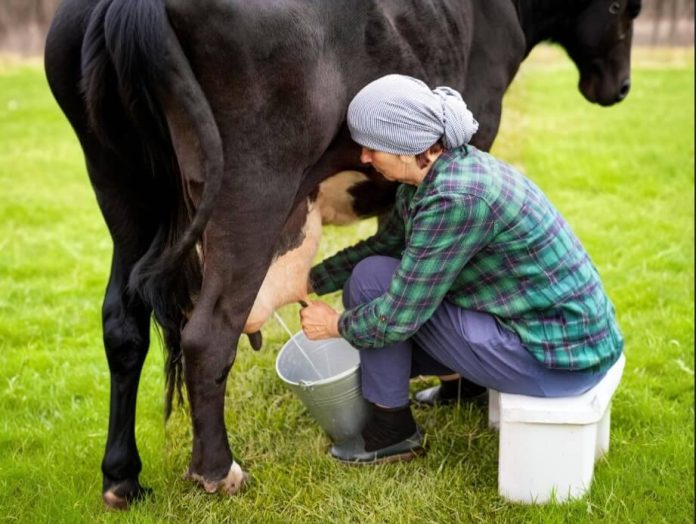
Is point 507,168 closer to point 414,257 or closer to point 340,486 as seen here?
point 414,257

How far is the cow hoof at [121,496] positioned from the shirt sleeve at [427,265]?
0.86 meters

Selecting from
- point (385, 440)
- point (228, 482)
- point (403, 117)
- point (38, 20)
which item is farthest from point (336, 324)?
point (38, 20)

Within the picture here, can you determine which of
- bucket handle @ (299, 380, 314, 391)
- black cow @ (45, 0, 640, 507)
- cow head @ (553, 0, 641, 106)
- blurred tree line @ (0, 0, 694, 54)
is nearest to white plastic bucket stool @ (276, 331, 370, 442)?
bucket handle @ (299, 380, 314, 391)

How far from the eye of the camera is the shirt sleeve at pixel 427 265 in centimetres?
261

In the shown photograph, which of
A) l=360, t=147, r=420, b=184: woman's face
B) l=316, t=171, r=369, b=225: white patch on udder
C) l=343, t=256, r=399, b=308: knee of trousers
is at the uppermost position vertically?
l=360, t=147, r=420, b=184: woman's face

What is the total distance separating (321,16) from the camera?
260 cm

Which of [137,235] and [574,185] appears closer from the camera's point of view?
[137,235]

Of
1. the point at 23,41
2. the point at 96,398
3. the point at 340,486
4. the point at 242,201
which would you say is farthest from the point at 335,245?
the point at 23,41

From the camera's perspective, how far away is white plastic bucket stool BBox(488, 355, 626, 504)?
2.80m

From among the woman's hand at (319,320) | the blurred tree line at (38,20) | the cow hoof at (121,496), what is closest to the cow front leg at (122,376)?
the cow hoof at (121,496)

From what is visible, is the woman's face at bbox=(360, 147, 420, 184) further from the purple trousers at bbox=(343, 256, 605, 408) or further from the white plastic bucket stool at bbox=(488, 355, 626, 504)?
the white plastic bucket stool at bbox=(488, 355, 626, 504)

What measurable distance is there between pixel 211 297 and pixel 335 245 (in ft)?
9.54

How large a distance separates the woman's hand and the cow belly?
0.27ft

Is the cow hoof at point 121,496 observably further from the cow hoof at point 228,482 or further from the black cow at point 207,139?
the cow hoof at point 228,482
